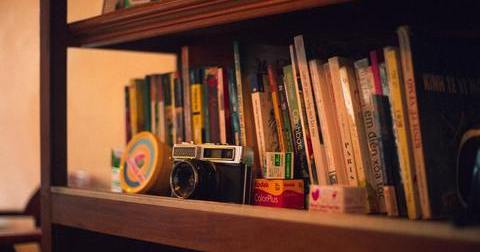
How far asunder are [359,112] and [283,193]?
0.59 feet

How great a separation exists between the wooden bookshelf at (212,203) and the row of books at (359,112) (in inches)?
3.1

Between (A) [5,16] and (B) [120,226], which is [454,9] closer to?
(B) [120,226]

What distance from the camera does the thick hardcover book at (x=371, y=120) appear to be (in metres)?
0.77

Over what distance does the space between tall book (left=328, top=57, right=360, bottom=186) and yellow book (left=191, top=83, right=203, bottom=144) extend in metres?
0.34

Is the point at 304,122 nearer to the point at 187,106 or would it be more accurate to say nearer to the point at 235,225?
the point at 235,225

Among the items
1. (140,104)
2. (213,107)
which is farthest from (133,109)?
(213,107)

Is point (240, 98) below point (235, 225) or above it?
above

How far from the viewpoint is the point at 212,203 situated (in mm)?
807

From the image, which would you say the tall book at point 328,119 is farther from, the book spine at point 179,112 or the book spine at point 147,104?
the book spine at point 147,104

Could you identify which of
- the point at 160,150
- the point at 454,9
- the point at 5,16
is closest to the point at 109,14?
the point at 160,150

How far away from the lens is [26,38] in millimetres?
2186

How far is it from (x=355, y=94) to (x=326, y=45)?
13 centimetres

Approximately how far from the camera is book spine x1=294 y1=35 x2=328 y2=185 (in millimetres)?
826

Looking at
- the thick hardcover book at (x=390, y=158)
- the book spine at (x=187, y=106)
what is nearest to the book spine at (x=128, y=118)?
the book spine at (x=187, y=106)
